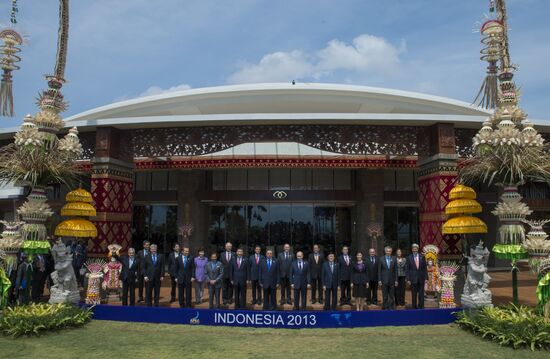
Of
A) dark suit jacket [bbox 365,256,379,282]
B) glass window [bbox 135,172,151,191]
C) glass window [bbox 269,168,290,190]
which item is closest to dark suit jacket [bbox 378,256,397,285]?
dark suit jacket [bbox 365,256,379,282]

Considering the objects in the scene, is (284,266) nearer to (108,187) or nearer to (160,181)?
(108,187)

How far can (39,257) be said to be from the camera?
11680mm

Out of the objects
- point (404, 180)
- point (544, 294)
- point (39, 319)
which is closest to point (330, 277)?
point (544, 294)

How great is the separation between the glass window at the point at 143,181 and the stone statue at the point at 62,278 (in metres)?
12.3

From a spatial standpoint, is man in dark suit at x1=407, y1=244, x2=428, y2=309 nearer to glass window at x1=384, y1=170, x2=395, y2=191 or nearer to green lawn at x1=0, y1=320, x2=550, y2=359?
green lawn at x1=0, y1=320, x2=550, y2=359

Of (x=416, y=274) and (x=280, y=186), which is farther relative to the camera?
(x=280, y=186)

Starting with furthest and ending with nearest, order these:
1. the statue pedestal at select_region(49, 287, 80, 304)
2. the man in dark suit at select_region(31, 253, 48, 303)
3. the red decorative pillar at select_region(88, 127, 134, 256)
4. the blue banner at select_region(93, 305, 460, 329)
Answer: the red decorative pillar at select_region(88, 127, 134, 256), the man in dark suit at select_region(31, 253, 48, 303), the statue pedestal at select_region(49, 287, 80, 304), the blue banner at select_region(93, 305, 460, 329)

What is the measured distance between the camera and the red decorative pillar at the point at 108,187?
13266 millimetres

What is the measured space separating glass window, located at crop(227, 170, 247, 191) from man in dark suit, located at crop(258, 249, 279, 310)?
10489mm

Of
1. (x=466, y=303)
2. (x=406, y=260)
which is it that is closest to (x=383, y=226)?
(x=406, y=260)

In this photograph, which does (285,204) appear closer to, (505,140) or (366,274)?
(366,274)

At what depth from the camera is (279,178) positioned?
21.4 metres

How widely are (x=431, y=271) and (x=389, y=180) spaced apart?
1006cm

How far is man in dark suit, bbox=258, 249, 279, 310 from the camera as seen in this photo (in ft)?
36.0
